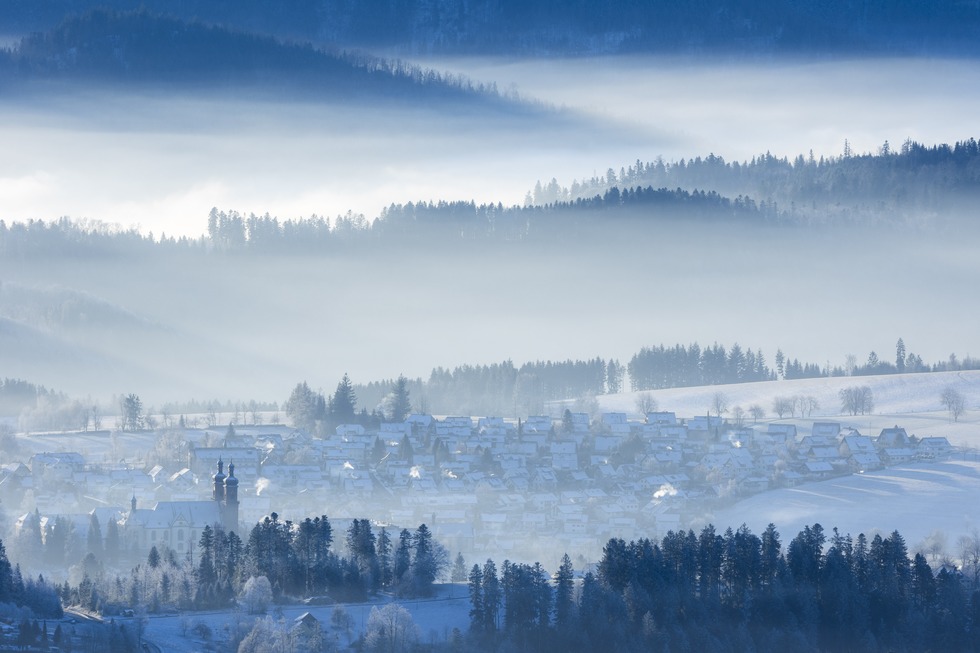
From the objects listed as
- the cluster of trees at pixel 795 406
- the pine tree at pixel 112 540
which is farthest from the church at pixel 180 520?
the cluster of trees at pixel 795 406

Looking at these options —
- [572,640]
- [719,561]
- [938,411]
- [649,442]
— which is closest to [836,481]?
[649,442]

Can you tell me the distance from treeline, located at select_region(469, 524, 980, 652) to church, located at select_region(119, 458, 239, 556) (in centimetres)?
2795

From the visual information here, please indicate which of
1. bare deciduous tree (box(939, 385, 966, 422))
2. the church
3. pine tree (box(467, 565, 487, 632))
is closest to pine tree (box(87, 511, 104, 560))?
the church

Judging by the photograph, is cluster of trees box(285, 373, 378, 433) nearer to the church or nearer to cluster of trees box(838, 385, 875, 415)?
cluster of trees box(838, 385, 875, 415)

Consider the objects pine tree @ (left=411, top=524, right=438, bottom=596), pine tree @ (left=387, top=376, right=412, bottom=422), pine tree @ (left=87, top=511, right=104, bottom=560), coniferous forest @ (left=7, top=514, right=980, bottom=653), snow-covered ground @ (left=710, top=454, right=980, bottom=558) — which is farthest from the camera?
pine tree @ (left=387, top=376, right=412, bottom=422)

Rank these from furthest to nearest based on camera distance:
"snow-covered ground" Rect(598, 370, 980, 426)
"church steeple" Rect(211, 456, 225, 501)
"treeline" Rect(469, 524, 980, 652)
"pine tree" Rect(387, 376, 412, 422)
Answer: "snow-covered ground" Rect(598, 370, 980, 426), "pine tree" Rect(387, 376, 412, 422), "church steeple" Rect(211, 456, 225, 501), "treeline" Rect(469, 524, 980, 652)

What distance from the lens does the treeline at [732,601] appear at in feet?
324

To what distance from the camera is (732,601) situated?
10356 centimetres

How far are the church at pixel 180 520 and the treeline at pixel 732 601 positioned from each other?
28.0 meters

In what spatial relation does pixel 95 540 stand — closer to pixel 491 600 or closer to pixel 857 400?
pixel 491 600

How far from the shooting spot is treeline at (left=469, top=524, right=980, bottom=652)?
98625 millimetres

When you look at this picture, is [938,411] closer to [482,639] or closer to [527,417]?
[527,417]

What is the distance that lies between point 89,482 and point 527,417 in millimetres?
45143

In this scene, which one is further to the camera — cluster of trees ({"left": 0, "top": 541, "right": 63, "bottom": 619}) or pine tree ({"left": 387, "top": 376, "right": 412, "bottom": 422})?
pine tree ({"left": 387, "top": 376, "right": 412, "bottom": 422})
